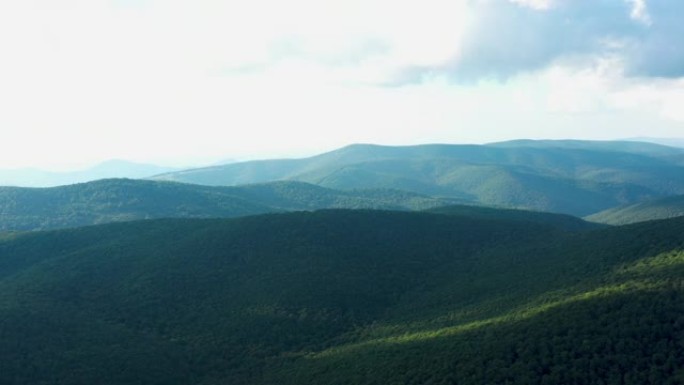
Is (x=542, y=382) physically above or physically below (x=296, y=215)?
below

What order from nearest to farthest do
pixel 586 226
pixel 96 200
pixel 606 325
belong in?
1. pixel 606 325
2. pixel 586 226
3. pixel 96 200

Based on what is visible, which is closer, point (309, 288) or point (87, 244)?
point (309, 288)

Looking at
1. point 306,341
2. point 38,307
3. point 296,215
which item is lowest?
point 306,341

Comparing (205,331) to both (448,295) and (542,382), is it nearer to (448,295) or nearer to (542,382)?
(448,295)

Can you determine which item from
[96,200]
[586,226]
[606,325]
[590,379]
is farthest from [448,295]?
[96,200]

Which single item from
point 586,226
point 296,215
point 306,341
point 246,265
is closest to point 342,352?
point 306,341

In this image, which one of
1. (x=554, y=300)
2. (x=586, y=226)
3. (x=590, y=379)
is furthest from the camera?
(x=586, y=226)
